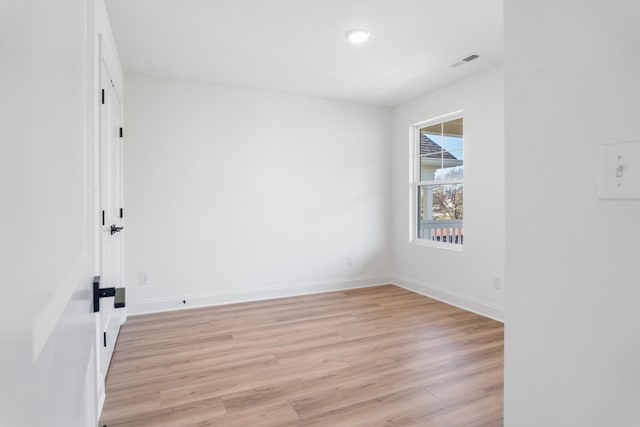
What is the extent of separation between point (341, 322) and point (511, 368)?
261cm

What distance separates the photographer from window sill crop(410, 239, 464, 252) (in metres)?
4.24

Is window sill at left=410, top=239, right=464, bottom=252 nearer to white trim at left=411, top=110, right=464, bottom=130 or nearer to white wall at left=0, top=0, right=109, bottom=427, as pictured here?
white trim at left=411, top=110, right=464, bottom=130

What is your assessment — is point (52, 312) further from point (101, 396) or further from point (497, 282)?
point (497, 282)

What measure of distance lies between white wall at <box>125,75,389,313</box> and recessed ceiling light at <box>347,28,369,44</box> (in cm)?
167

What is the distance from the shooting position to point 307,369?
2572mm

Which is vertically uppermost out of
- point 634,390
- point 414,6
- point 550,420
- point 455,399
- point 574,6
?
point 414,6

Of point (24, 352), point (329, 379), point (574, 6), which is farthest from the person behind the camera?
point (329, 379)

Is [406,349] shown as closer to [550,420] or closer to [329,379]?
[329,379]

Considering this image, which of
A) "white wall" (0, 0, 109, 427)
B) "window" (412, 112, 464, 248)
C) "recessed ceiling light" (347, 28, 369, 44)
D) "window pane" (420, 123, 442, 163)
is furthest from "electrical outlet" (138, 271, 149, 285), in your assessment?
"window pane" (420, 123, 442, 163)

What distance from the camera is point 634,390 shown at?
794 mm

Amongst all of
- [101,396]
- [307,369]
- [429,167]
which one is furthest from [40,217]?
[429,167]

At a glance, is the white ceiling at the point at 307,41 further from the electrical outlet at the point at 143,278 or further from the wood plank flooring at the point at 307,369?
the wood plank flooring at the point at 307,369

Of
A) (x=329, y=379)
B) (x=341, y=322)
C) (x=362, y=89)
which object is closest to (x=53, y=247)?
(x=329, y=379)

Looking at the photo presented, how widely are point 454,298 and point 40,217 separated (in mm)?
4296
